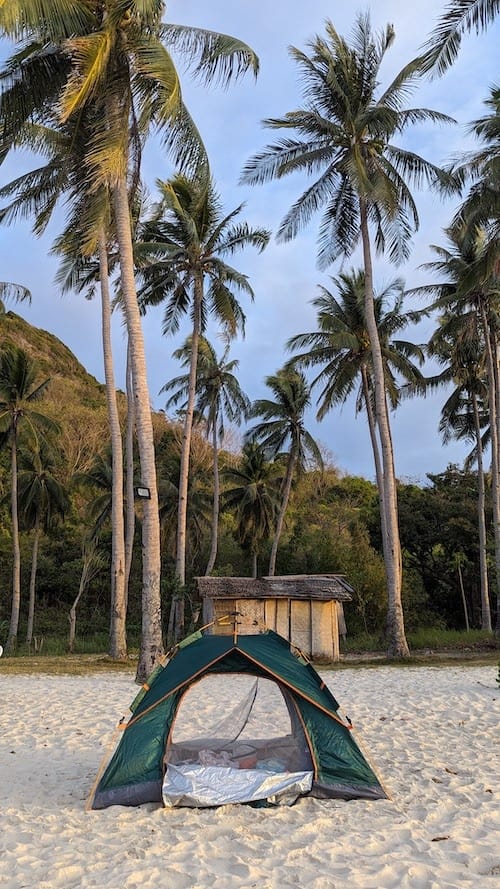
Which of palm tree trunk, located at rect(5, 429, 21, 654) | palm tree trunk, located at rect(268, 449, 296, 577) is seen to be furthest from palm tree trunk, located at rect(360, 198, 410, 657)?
palm tree trunk, located at rect(5, 429, 21, 654)

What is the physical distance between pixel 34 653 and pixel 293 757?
18913 mm

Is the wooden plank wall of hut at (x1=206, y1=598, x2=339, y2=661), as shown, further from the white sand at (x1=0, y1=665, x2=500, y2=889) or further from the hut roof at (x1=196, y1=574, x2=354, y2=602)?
the white sand at (x1=0, y1=665, x2=500, y2=889)

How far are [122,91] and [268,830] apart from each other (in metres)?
11.9

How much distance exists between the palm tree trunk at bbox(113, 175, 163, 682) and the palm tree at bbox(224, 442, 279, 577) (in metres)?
18.9

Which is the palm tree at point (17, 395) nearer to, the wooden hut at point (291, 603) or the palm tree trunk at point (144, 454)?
the wooden hut at point (291, 603)

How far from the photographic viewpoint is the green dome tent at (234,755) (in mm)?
6086

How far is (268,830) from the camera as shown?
5.32 metres

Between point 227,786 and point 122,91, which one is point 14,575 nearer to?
point 122,91

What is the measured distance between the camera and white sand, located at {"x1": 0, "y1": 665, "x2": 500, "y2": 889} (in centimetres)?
442

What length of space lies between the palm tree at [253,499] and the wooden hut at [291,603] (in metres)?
12.6

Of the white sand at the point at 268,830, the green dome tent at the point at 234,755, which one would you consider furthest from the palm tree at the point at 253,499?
the green dome tent at the point at 234,755

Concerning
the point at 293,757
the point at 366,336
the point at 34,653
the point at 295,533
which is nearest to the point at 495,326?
the point at 366,336

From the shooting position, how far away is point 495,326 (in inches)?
943

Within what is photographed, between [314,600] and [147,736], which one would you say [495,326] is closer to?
[314,600]
